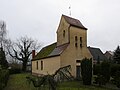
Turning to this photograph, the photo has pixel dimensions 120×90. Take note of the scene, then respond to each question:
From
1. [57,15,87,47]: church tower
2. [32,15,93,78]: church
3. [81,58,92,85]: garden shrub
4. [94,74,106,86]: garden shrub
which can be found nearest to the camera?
[94,74,106,86]: garden shrub

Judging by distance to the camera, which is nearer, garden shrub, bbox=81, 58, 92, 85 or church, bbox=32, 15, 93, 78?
garden shrub, bbox=81, 58, 92, 85

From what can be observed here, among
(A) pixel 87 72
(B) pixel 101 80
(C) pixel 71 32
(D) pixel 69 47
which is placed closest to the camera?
(B) pixel 101 80

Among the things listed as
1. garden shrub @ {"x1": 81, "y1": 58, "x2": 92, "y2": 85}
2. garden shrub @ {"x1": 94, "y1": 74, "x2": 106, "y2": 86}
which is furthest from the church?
garden shrub @ {"x1": 94, "y1": 74, "x2": 106, "y2": 86}

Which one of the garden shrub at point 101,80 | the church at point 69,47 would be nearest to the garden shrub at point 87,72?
the garden shrub at point 101,80

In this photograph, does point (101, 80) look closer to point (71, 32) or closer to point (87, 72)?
point (87, 72)

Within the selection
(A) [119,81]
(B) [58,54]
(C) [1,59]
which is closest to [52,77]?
(A) [119,81]

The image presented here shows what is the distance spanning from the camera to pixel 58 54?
29.2 metres

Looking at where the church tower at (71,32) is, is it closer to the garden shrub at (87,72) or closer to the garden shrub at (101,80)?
the garden shrub at (87,72)

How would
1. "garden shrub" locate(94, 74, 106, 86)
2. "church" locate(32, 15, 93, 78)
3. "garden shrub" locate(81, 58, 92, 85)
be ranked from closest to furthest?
"garden shrub" locate(94, 74, 106, 86) < "garden shrub" locate(81, 58, 92, 85) < "church" locate(32, 15, 93, 78)

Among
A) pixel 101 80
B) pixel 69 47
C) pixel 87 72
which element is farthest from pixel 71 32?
pixel 101 80

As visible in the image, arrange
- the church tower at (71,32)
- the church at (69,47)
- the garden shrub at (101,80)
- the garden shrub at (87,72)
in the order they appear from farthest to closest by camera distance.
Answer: the church tower at (71,32)
the church at (69,47)
the garden shrub at (87,72)
the garden shrub at (101,80)

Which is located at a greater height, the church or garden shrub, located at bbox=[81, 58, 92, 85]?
the church

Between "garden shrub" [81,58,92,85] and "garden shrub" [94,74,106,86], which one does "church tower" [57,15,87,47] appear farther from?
"garden shrub" [94,74,106,86]

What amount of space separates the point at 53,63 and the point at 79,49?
14.1 ft
